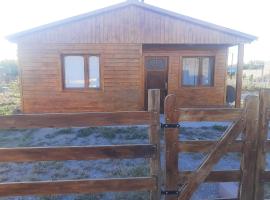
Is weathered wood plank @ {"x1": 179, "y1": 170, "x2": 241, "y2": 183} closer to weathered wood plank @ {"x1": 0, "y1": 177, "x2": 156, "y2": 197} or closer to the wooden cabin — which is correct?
weathered wood plank @ {"x1": 0, "y1": 177, "x2": 156, "y2": 197}

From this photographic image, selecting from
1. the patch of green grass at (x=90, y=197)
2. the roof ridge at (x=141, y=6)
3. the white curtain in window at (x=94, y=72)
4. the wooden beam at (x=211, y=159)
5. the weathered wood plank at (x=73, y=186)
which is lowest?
the patch of green grass at (x=90, y=197)

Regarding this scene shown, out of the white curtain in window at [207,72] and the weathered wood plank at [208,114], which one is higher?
the white curtain in window at [207,72]

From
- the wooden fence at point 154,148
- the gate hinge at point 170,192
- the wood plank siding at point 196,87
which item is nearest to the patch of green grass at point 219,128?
the wood plank siding at point 196,87

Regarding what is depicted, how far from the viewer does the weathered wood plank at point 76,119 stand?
264 cm

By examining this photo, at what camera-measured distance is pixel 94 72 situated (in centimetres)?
1113

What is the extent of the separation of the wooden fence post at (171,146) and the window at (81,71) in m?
8.75

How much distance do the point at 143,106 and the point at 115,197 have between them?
25.0ft

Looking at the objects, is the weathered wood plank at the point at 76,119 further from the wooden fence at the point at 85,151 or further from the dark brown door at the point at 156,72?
the dark brown door at the point at 156,72

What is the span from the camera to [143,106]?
1159 centimetres

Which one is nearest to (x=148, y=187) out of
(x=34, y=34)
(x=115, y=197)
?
(x=115, y=197)

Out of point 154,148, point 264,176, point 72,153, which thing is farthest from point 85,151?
point 264,176

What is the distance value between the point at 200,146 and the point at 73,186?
1.46 meters

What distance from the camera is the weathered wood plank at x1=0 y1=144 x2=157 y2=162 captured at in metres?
2.66

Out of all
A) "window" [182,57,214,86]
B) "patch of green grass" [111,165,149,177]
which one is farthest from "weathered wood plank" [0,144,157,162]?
"window" [182,57,214,86]
